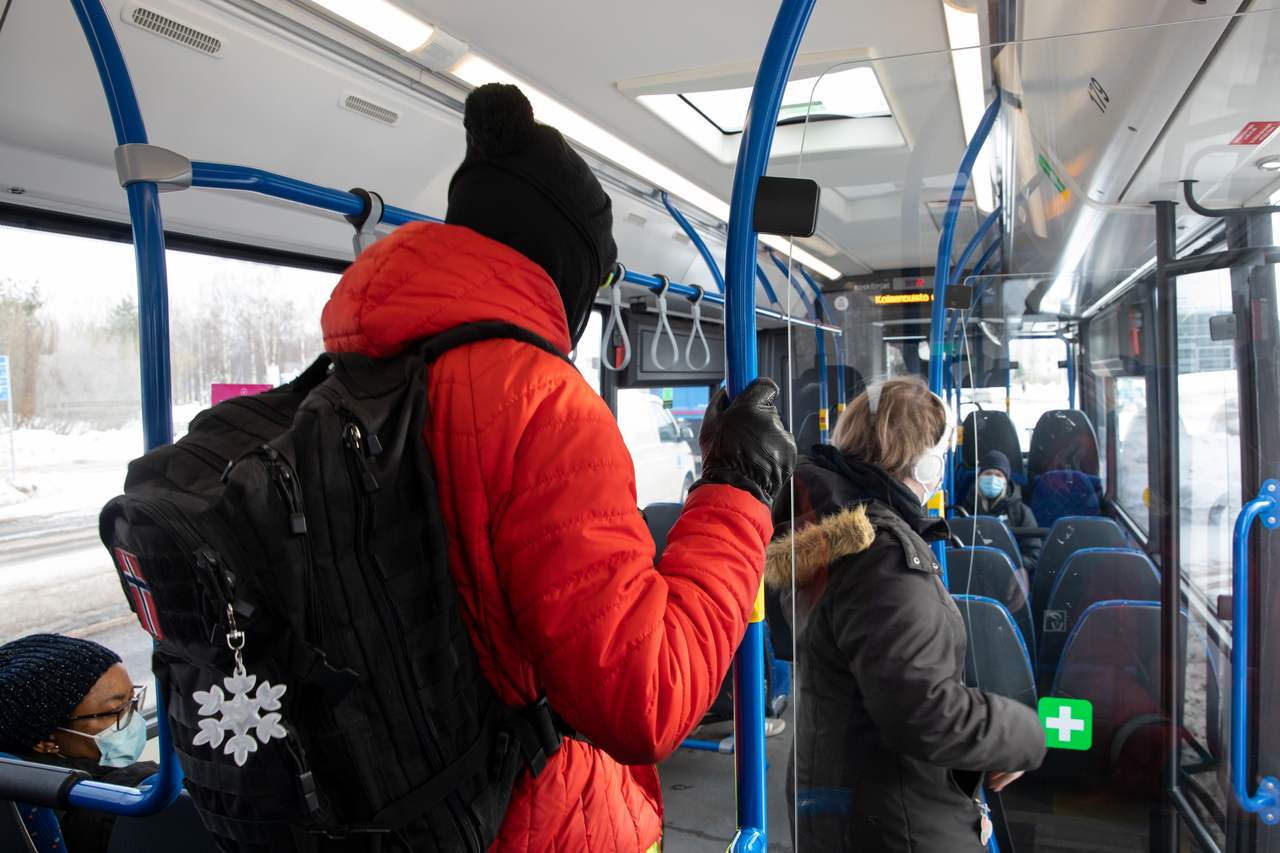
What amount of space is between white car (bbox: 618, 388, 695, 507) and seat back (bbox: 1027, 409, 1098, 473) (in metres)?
3.83

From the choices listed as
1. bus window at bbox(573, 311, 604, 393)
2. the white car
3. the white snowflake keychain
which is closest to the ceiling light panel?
the white snowflake keychain

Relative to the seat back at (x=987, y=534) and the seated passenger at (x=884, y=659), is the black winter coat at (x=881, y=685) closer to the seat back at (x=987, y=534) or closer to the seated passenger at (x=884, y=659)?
the seated passenger at (x=884, y=659)

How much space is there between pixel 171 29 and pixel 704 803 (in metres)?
3.75

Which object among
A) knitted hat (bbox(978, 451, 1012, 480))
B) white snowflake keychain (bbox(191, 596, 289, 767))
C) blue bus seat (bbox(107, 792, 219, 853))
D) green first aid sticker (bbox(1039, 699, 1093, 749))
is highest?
knitted hat (bbox(978, 451, 1012, 480))

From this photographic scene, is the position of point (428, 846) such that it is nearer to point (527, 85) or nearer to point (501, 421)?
point (501, 421)

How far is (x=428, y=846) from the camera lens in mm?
809

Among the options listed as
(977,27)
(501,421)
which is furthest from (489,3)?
(501,421)

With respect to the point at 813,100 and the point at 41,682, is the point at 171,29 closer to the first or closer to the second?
the point at 813,100

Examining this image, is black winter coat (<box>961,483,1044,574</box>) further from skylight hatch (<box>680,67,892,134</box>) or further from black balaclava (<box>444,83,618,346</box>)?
black balaclava (<box>444,83,618,346</box>)

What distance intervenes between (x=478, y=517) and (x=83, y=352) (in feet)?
7.65

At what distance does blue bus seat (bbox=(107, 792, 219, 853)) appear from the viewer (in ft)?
5.95

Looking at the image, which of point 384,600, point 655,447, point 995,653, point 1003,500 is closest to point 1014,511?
point 1003,500

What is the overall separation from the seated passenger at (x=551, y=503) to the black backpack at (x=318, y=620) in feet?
0.14

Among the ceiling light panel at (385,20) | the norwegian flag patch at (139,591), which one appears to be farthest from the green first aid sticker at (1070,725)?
the ceiling light panel at (385,20)
